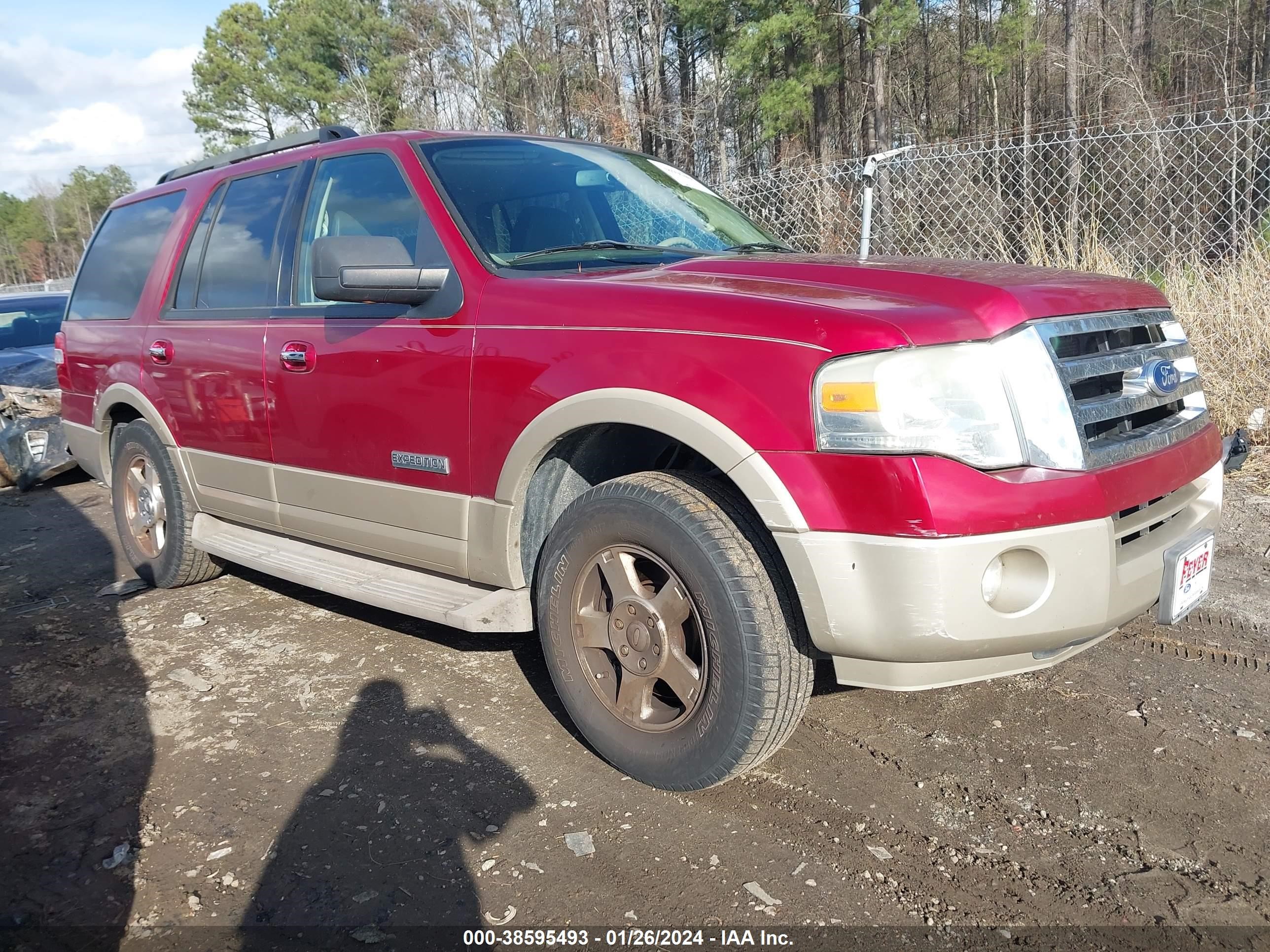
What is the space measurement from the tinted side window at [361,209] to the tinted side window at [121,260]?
1320 mm

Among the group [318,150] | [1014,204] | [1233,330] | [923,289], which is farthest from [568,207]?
[1014,204]

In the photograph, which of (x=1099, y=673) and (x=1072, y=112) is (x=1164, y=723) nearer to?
(x=1099, y=673)

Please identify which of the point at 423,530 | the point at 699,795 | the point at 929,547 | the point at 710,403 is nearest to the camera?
the point at 929,547

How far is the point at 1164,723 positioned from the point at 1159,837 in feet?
2.13

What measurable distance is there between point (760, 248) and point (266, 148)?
230 centimetres

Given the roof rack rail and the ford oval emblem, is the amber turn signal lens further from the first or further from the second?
the roof rack rail

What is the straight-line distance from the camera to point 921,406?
2.13m

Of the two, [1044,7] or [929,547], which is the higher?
[1044,7]

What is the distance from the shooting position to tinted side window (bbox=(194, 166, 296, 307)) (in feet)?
12.6

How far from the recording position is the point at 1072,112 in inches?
883

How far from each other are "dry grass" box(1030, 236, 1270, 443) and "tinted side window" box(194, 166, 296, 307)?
4.54 metres

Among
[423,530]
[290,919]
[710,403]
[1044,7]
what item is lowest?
[290,919]

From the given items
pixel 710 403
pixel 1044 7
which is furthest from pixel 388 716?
pixel 1044 7

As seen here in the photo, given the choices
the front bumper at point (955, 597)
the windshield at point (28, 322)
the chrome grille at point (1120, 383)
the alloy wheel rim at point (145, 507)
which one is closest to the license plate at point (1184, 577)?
the front bumper at point (955, 597)
